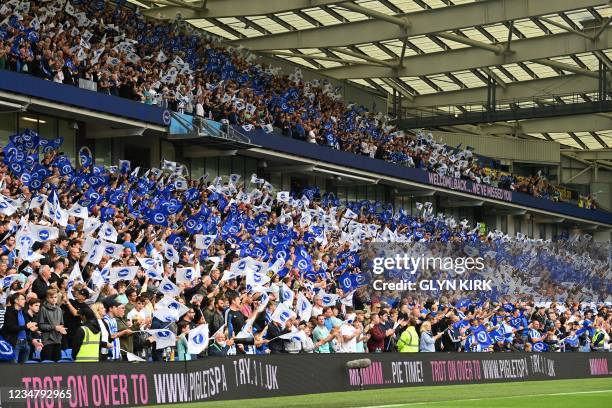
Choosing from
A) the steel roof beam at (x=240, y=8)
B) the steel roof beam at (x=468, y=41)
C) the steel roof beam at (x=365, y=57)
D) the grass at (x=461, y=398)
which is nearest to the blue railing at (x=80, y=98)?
the steel roof beam at (x=240, y=8)

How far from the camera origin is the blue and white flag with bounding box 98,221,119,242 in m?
25.8

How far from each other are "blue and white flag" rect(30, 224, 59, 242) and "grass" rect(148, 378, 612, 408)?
16.4ft

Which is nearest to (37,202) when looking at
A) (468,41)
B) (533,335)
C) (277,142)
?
(533,335)

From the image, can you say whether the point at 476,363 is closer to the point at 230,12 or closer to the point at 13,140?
the point at 13,140

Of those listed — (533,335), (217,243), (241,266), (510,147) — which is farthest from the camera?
(510,147)

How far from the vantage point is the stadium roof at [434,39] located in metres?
43.6

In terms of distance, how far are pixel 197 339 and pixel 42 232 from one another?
13.2 ft

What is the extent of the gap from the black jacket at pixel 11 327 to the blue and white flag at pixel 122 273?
4.13m

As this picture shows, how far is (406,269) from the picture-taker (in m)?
38.4

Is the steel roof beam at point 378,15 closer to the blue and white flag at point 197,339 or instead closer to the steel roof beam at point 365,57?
the steel roof beam at point 365,57

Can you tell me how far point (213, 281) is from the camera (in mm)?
25344

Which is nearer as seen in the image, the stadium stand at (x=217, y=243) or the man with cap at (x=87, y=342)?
the man with cap at (x=87, y=342)

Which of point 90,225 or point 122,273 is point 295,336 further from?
point 90,225

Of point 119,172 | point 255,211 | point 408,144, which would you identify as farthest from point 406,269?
point 408,144
